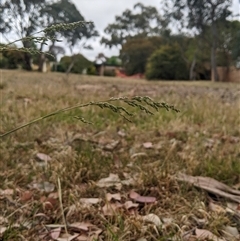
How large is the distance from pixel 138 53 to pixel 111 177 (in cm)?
1601

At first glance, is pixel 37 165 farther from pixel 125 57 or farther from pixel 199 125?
pixel 125 57

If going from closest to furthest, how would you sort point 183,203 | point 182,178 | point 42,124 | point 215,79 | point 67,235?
point 67,235
point 183,203
point 182,178
point 42,124
point 215,79

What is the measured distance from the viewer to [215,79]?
9.56 m

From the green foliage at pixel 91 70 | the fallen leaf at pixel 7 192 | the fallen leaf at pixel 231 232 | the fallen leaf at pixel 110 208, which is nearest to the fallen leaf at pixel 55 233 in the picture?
the fallen leaf at pixel 110 208

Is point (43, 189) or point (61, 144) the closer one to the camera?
point (43, 189)

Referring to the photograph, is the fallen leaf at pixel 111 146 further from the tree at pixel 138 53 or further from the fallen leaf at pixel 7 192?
the tree at pixel 138 53

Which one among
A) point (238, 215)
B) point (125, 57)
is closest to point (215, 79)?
point (125, 57)

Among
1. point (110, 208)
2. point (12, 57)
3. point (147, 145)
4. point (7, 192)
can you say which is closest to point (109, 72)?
point (12, 57)

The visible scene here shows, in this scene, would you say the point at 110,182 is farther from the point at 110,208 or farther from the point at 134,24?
the point at 134,24

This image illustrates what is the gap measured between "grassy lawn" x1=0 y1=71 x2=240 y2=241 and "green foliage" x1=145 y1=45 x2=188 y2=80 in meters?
12.0

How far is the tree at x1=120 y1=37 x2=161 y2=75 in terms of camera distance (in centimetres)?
1623

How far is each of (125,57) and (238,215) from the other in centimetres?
1678

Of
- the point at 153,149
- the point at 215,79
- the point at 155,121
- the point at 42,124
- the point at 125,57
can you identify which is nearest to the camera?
the point at 153,149

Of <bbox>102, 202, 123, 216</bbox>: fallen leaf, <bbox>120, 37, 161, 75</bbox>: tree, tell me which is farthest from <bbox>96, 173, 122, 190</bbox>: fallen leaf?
<bbox>120, 37, 161, 75</bbox>: tree
